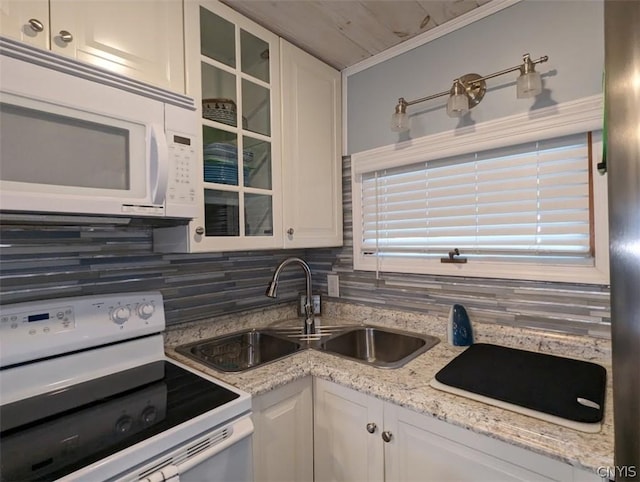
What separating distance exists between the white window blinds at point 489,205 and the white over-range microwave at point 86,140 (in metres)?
0.99

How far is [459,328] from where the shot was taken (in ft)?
4.49

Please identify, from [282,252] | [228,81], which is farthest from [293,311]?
[228,81]

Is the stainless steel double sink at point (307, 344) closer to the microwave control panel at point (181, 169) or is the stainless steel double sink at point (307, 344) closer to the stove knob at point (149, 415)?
the stove knob at point (149, 415)

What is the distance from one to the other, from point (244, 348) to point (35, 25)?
4.50 ft

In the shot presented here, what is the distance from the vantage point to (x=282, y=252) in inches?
74.3

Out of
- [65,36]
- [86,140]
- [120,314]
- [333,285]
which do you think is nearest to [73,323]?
[120,314]

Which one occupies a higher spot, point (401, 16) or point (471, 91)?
point (401, 16)

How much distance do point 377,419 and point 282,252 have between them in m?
1.06

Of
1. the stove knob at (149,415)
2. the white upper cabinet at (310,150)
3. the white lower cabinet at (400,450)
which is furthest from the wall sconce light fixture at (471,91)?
the stove knob at (149,415)

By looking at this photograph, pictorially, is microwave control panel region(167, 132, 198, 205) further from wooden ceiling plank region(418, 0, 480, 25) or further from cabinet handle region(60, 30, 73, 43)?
wooden ceiling plank region(418, 0, 480, 25)

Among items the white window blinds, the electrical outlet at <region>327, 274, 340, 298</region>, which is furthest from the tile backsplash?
the white window blinds

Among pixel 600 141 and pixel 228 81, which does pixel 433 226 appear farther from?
pixel 228 81

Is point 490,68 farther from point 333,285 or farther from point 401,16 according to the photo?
point 333,285

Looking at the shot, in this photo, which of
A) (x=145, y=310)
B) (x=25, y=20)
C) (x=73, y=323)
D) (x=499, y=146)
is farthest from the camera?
(x=499, y=146)
